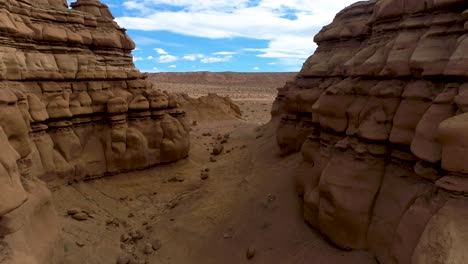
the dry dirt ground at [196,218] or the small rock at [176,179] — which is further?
the small rock at [176,179]

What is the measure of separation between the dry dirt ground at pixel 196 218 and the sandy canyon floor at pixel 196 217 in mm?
21

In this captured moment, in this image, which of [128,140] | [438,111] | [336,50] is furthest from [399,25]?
[128,140]

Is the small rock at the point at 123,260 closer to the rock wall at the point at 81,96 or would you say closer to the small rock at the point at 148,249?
the small rock at the point at 148,249

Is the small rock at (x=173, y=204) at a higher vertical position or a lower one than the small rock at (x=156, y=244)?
higher

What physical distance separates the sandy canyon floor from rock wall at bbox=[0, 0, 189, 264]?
648mm

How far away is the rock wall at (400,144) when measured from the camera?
4133 millimetres

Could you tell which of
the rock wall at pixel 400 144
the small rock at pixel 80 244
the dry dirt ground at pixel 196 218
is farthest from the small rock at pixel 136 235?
the rock wall at pixel 400 144

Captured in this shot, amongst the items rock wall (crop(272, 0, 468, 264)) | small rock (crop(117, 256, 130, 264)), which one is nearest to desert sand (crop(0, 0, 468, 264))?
rock wall (crop(272, 0, 468, 264))

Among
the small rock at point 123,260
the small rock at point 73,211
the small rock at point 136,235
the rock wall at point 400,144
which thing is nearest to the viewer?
the rock wall at point 400,144

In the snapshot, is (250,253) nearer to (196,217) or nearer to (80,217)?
(196,217)

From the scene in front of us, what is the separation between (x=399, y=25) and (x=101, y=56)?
27.0 feet

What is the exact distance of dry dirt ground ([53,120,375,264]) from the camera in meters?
7.18

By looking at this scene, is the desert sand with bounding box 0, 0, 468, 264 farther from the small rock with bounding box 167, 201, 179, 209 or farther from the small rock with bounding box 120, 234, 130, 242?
the small rock with bounding box 167, 201, 179, 209

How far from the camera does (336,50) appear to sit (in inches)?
381
